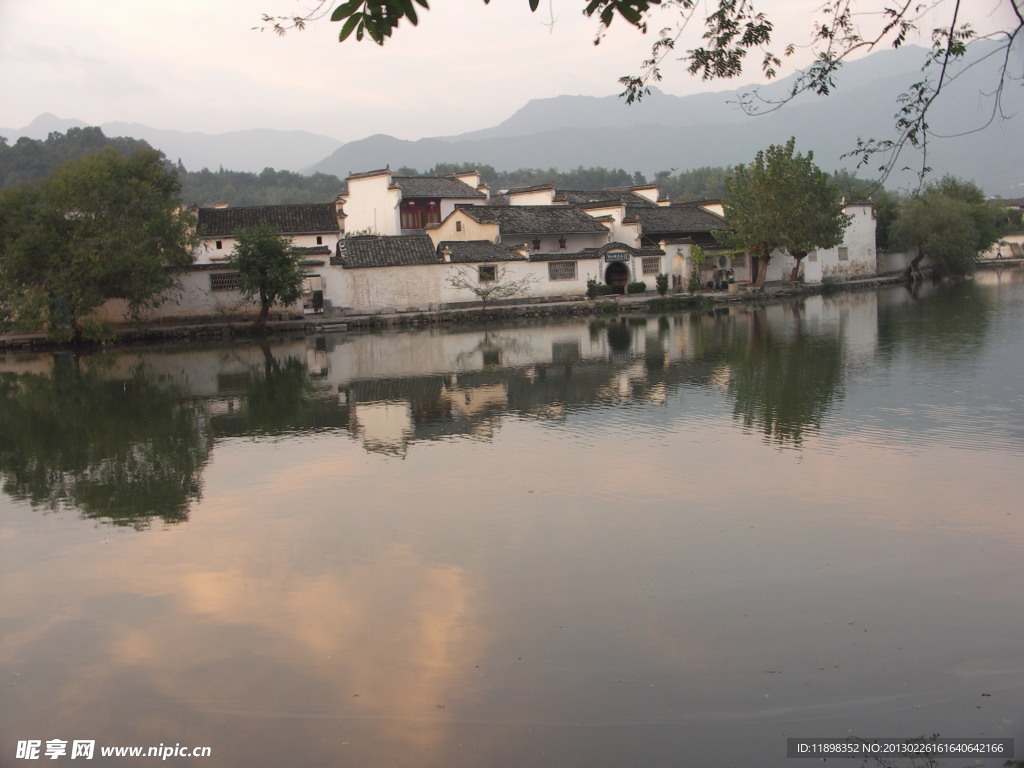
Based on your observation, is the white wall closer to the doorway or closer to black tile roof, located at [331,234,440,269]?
black tile roof, located at [331,234,440,269]

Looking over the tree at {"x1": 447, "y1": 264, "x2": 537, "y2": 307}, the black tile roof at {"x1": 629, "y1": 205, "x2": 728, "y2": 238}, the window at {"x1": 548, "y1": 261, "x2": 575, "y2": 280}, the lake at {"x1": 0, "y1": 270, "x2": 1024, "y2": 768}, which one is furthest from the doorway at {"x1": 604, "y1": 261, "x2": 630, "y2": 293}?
the lake at {"x1": 0, "y1": 270, "x2": 1024, "y2": 768}

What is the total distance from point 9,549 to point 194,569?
201cm

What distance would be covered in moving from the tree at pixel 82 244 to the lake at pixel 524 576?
38.2 feet

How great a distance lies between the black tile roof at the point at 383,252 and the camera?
31094 millimetres

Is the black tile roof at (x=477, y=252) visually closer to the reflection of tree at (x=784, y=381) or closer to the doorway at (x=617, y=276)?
the doorway at (x=617, y=276)

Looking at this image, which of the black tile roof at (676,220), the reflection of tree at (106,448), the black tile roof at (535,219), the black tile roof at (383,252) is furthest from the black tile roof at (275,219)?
the reflection of tree at (106,448)

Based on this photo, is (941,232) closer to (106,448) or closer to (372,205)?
(372,205)

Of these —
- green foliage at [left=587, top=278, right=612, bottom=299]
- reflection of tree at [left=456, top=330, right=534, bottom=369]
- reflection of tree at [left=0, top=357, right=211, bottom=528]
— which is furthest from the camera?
green foliage at [left=587, top=278, right=612, bottom=299]

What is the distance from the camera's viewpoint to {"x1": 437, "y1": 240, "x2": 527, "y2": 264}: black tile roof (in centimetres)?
3177

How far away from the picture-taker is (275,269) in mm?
Answer: 27250

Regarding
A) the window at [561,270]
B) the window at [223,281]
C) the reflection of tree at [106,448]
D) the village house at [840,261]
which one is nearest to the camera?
the reflection of tree at [106,448]

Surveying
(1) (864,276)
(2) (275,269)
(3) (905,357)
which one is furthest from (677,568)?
(1) (864,276)

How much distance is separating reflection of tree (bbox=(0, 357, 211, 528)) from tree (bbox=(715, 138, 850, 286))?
24.8 metres

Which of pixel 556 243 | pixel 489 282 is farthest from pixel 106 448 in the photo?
pixel 556 243
